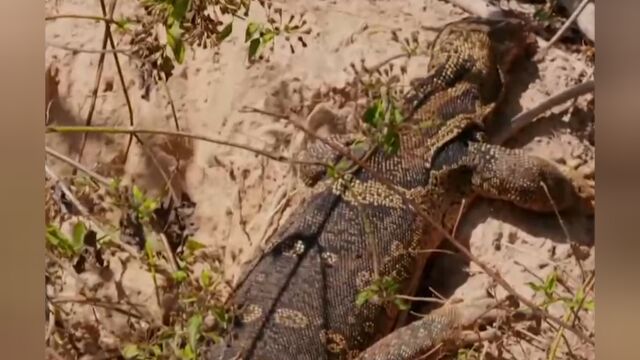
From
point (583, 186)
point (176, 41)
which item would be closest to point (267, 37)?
point (176, 41)

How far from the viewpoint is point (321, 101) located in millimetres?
1501

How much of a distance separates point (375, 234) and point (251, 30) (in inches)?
13.1

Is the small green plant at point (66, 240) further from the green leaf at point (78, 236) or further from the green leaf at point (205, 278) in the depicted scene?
the green leaf at point (205, 278)

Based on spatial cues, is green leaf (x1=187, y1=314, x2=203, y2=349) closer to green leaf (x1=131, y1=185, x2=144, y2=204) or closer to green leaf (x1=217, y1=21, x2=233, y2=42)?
green leaf (x1=131, y1=185, x2=144, y2=204)

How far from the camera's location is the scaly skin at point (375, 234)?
149 cm

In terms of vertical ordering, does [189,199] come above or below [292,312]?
above

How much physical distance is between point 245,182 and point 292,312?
0.19 metres

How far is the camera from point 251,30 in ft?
4.93

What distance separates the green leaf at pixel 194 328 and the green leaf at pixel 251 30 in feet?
1.29

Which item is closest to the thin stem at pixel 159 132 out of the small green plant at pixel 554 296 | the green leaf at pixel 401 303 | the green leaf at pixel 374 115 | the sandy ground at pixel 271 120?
the sandy ground at pixel 271 120

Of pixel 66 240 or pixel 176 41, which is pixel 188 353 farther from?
pixel 176 41
